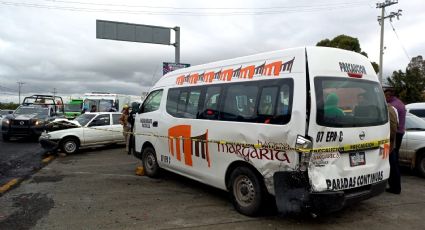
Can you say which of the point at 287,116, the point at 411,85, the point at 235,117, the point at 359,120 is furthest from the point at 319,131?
the point at 411,85

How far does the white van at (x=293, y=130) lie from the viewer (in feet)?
15.3

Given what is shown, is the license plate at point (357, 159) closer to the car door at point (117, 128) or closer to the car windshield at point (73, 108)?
the car door at point (117, 128)

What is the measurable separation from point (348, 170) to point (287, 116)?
3.49 ft

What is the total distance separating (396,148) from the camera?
708 centimetres

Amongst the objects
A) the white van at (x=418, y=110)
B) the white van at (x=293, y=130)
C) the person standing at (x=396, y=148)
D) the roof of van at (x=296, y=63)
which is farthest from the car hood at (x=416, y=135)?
the white van at (x=418, y=110)

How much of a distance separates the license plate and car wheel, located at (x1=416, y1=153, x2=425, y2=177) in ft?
13.8

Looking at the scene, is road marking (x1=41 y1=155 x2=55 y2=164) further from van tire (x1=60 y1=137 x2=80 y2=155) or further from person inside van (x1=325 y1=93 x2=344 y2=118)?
person inside van (x1=325 y1=93 x2=344 y2=118)

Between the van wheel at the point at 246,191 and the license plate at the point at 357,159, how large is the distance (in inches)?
49.4

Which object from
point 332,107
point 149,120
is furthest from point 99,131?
point 332,107

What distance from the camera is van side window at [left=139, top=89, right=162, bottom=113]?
7.99 m

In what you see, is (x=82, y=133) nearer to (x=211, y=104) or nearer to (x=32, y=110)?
(x=32, y=110)

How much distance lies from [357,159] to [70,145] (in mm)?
10765

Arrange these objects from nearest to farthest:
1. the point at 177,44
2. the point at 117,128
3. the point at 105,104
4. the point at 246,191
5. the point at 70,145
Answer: the point at 246,191 < the point at 70,145 < the point at 117,128 < the point at 177,44 < the point at 105,104

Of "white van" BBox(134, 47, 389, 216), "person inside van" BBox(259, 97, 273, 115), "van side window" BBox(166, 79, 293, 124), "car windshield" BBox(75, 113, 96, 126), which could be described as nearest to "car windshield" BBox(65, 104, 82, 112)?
"car windshield" BBox(75, 113, 96, 126)
